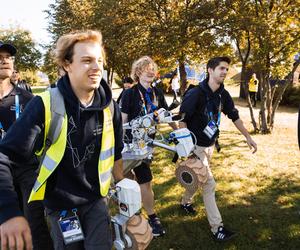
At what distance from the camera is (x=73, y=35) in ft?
7.72

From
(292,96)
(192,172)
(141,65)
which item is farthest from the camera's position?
(292,96)

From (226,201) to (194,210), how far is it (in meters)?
0.68

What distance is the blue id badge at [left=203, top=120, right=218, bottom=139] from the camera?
443 cm

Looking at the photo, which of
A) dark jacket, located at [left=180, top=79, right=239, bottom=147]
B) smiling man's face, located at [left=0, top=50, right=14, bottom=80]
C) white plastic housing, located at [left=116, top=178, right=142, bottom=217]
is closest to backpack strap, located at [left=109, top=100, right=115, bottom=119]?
white plastic housing, located at [left=116, top=178, right=142, bottom=217]

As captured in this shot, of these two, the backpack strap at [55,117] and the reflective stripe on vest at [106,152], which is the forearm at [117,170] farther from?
the backpack strap at [55,117]

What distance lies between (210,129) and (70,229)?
8.25ft

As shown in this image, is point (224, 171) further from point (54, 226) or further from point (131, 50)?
point (131, 50)

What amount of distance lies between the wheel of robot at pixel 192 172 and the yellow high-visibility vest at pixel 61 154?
4.19 ft

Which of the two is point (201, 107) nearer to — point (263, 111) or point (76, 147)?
point (76, 147)

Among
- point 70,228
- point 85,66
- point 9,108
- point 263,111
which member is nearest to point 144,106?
point 9,108

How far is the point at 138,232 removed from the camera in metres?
2.27

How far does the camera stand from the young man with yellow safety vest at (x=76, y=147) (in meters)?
2.15

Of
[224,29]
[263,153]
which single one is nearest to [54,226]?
[263,153]

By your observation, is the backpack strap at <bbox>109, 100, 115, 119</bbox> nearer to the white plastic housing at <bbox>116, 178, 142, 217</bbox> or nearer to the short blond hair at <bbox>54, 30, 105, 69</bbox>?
the short blond hair at <bbox>54, 30, 105, 69</bbox>
